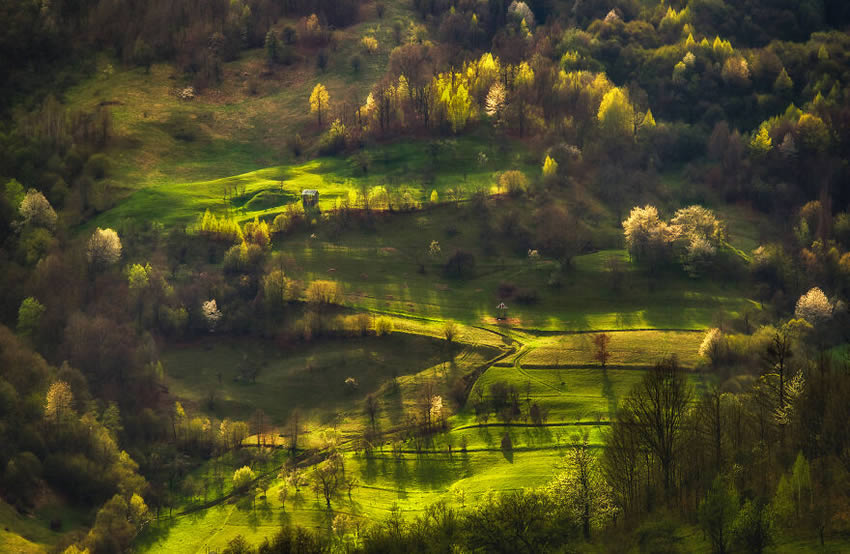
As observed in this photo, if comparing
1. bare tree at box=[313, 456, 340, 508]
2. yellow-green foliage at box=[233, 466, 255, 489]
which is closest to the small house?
yellow-green foliage at box=[233, 466, 255, 489]

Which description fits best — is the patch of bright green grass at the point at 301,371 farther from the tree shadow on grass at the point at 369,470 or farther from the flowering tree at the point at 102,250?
the flowering tree at the point at 102,250

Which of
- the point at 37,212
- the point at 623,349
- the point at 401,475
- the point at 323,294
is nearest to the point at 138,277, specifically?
the point at 37,212

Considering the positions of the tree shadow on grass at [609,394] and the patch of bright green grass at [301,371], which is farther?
the patch of bright green grass at [301,371]

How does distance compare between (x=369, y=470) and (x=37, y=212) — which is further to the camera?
(x=37, y=212)

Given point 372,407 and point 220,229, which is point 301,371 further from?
point 220,229

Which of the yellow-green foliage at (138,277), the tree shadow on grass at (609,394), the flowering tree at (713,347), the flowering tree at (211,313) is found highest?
the yellow-green foliage at (138,277)

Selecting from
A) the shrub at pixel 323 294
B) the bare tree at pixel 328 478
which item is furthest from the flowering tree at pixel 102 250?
the bare tree at pixel 328 478
